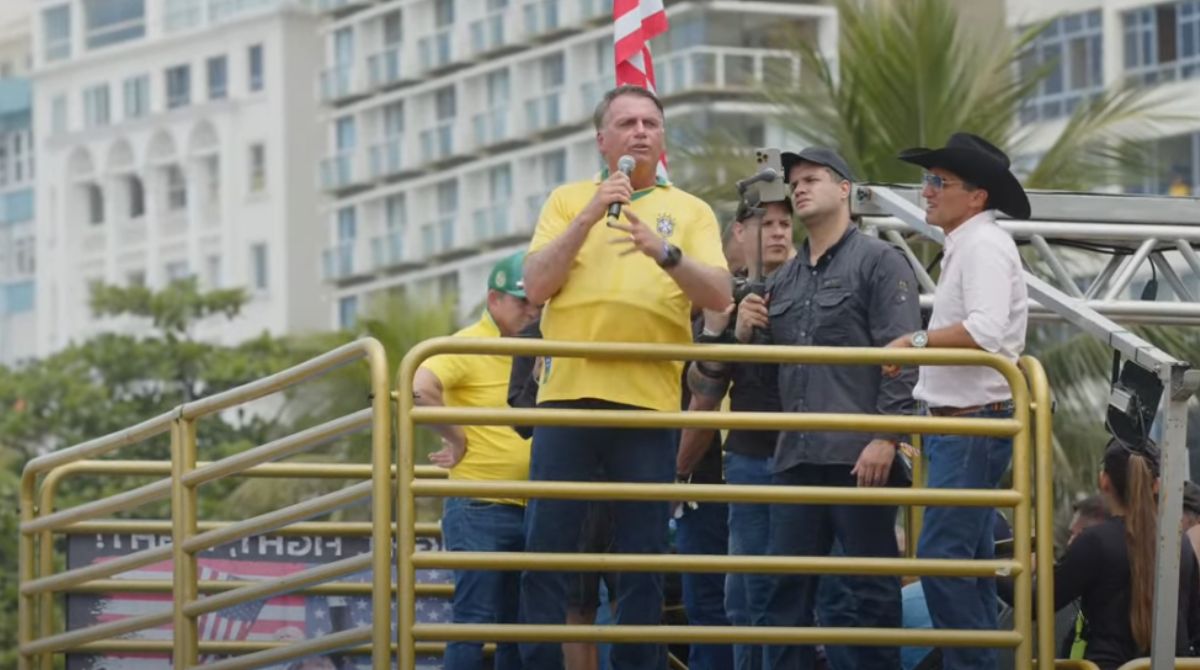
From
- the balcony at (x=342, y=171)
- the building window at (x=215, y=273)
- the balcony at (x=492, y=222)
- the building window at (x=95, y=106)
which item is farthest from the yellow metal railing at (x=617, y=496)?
the building window at (x=95, y=106)

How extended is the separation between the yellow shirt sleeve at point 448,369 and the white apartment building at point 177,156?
78054 mm

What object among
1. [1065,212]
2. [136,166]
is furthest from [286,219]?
[1065,212]

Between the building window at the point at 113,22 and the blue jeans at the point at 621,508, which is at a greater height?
the building window at the point at 113,22

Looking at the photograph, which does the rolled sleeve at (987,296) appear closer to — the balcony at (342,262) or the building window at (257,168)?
the balcony at (342,262)

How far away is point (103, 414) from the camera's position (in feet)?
174

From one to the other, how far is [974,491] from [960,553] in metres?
0.41

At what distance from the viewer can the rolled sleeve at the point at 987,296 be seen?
9961 mm

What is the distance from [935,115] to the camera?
2448 cm

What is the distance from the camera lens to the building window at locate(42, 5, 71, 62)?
10438cm

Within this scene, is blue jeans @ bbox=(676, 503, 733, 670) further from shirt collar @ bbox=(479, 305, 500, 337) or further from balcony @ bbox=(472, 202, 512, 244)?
balcony @ bbox=(472, 202, 512, 244)

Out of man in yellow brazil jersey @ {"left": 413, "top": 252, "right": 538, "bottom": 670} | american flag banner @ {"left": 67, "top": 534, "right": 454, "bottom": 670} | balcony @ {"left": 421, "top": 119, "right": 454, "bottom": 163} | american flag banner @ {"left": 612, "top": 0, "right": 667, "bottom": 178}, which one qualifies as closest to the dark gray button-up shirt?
man in yellow brazil jersey @ {"left": 413, "top": 252, "right": 538, "bottom": 670}

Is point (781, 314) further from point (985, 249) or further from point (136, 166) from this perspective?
point (136, 166)

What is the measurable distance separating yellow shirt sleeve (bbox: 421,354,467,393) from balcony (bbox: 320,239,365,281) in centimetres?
7675

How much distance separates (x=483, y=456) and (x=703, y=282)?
71.0 inches
